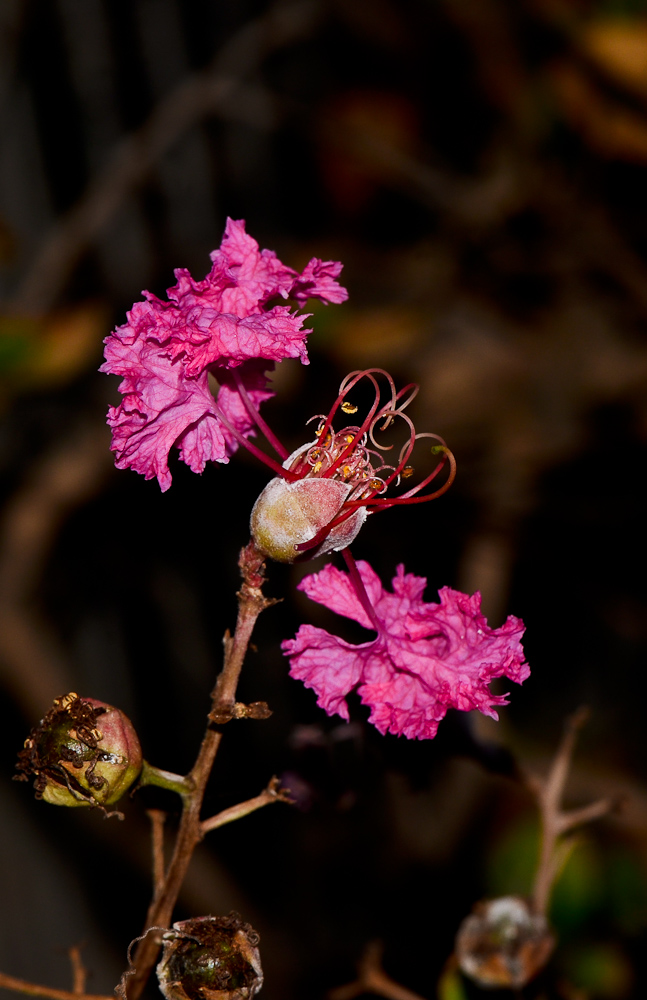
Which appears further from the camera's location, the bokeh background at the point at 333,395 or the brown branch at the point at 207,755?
the bokeh background at the point at 333,395

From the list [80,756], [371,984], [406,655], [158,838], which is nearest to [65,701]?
[80,756]

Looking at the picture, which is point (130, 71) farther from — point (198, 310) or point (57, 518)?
point (198, 310)

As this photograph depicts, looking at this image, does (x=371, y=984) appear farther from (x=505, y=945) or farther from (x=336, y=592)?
(x=336, y=592)

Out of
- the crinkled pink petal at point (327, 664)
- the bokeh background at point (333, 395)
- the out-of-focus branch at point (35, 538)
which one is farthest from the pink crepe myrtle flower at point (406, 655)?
the out-of-focus branch at point (35, 538)

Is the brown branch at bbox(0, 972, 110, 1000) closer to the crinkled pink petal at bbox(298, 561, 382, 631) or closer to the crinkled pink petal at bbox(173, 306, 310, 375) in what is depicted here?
the crinkled pink petal at bbox(298, 561, 382, 631)

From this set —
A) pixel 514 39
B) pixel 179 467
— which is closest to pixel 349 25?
pixel 514 39

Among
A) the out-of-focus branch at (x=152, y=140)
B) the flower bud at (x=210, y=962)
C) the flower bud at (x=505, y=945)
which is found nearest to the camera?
the flower bud at (x=210, y=962)

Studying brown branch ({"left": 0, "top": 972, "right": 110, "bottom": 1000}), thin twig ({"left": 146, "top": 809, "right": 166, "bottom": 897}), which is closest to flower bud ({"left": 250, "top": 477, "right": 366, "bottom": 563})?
thin twig ({"left": 146, "top": 809, "right": 166, "bottom": 897})

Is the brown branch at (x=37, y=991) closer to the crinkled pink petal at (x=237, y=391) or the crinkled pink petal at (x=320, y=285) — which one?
the crinkled pink petal at (x=237, y=391)
